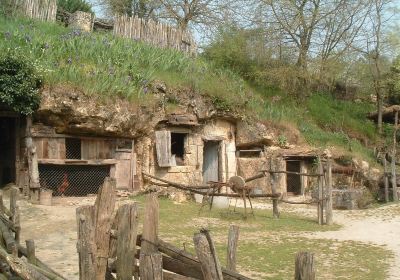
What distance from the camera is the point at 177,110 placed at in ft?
55.7

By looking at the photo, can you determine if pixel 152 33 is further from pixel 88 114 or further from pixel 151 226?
pixel 151 226

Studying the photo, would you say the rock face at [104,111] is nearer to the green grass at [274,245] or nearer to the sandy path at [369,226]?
the green grass at [274,245]

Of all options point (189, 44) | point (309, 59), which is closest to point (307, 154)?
point (309, 59)

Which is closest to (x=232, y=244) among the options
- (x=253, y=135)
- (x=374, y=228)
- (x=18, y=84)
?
(x=374, y=228)

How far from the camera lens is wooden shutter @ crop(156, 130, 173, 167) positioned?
16.4m

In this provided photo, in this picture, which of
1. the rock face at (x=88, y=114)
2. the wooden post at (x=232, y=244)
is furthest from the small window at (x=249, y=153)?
the wooden post at (x=232, y=244)

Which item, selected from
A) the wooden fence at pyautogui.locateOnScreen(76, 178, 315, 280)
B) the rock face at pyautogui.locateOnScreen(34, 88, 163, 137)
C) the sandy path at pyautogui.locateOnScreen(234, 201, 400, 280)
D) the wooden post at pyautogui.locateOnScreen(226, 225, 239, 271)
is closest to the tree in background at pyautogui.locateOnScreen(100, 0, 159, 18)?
the rock face at pyautogui.locateOnScreen(34, 88, 163, 137)

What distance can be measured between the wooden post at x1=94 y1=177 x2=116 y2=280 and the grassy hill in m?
9.76

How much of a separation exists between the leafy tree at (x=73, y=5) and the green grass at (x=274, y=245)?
1675 cm

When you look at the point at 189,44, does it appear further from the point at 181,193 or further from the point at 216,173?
the point at 181,193

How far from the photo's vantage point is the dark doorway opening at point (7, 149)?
625 inches

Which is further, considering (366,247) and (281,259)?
(366,247)

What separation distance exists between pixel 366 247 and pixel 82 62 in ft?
32.5

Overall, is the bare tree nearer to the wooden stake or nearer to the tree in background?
the tree in background
